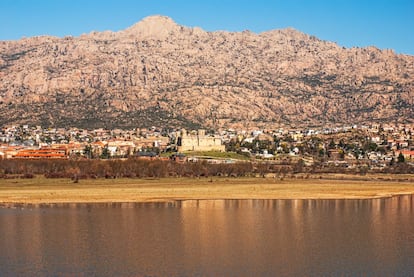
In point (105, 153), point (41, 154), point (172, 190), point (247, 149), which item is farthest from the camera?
point (247, 149)

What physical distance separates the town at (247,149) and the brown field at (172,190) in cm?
3607

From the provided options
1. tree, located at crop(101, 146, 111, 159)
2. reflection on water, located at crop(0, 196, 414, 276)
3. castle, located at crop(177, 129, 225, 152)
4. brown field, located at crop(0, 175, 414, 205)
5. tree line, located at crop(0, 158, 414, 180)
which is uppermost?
castle, located at crop(177, 129, 225, 152)

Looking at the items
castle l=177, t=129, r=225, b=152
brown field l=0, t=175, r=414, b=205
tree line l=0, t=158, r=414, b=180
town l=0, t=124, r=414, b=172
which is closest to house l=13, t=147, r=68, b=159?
town l=0, t=124, r=414, b=172

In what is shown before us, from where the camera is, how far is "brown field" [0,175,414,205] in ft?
240

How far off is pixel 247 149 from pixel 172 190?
287 ft

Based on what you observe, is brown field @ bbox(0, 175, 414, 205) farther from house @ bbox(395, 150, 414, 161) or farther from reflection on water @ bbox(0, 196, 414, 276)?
house @ bbox(395, 150, 414, 161)

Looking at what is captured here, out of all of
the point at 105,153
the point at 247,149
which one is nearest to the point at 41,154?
the point at 105,153

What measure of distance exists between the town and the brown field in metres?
36.1

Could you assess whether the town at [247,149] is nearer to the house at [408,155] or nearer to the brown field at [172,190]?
the house at [408,155]

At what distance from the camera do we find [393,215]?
58188 mm

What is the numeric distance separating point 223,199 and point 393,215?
20.5 meters

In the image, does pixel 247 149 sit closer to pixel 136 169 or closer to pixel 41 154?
pixel 41 154

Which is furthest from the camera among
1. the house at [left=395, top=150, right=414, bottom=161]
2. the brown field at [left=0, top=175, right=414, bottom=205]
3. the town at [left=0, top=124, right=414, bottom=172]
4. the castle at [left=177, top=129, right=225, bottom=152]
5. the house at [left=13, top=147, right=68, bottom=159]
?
the castle at [left=177, top=129, right=225, bottom=152]

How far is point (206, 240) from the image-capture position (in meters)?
44.8
